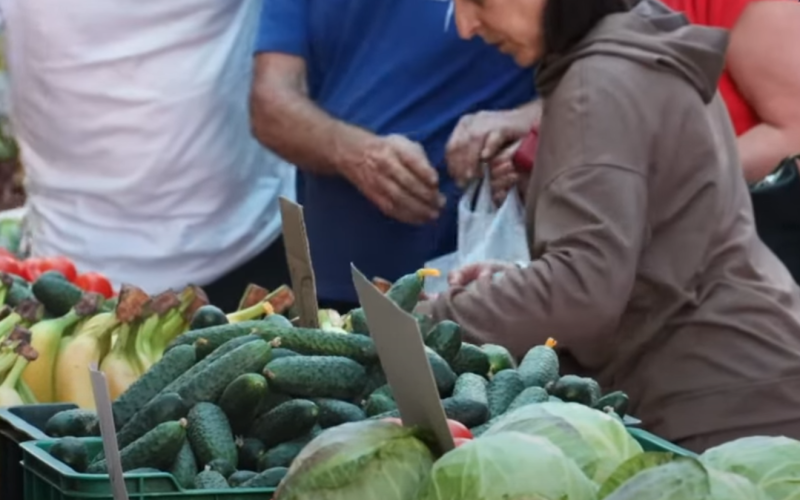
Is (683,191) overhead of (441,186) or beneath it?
overhead

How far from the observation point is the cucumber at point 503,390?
5.37 ft

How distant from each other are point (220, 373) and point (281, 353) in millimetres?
103

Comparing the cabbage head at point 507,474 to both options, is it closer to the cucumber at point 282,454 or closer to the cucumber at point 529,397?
the cucumber at point 282,454

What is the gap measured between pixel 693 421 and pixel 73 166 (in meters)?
1.60

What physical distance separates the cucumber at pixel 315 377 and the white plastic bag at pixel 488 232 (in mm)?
1071

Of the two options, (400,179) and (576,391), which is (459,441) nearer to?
(576,391)

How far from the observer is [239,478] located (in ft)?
4.73


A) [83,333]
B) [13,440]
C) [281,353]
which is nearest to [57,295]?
[83,333]

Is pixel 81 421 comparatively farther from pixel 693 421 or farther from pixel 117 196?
pixel 117 196

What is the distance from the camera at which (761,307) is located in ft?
7.84

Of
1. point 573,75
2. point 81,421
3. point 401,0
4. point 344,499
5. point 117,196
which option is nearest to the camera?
point 344,499

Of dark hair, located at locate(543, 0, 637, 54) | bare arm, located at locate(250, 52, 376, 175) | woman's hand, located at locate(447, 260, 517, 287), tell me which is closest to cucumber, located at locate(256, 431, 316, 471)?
woman's hand, located at locate(447, 260, 517, 287)

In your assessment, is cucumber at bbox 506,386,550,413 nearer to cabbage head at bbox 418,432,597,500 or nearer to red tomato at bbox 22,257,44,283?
cabbage head at bbox 418,432,597,500

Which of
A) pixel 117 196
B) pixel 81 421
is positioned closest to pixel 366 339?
pixel 81 421
